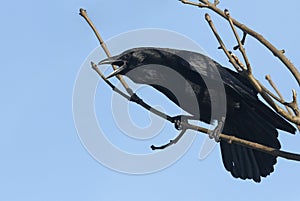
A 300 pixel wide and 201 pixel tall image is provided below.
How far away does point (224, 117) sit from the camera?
6465mm

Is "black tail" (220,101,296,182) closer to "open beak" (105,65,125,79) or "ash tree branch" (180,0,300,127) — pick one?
"open beak" (105,65,125,79)

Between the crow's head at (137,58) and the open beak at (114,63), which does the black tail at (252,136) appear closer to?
the crow's head at (137,58)

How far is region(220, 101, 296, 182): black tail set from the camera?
6.22m

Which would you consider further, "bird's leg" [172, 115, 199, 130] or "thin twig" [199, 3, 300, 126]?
"bird's leg" [172, 115, 199, 130]

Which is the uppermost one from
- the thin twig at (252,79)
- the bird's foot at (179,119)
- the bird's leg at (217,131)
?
the bird's foot at (179,119)

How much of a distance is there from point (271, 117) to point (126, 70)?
4.51 feet

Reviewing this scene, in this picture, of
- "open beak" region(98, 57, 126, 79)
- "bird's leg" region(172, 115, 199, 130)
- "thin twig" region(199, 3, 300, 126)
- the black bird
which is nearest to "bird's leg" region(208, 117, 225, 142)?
the black bird

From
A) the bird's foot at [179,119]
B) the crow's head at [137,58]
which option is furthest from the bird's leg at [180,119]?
the crow's head at [137,58]

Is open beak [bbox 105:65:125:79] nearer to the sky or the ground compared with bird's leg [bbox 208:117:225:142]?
nearer to the sky

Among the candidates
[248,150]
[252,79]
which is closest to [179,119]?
[248,150]

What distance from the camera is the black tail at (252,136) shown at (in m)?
6.22

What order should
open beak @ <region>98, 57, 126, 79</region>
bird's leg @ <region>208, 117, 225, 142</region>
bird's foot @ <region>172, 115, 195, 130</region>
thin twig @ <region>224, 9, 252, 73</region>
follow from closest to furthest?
thin twig @ <region>224, 9, 252, 73</region>
bird's leg @ <region>208, 117, 225, 142</region>
bird's foot @ <region>172, 115, 195, 130</region>
open beak @ <region>98, 57, 126, 79</region>

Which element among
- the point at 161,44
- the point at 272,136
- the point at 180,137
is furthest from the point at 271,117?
the point at 161,44

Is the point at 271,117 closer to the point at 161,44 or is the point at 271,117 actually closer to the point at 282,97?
the point at 161,44
